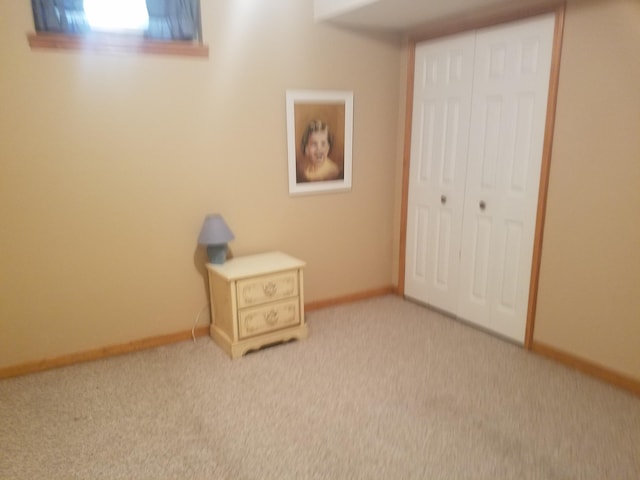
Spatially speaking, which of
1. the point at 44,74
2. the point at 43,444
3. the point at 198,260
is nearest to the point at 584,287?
the point at 198,260

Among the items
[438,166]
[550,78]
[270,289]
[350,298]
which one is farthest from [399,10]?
[350,298]

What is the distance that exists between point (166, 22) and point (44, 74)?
2.47ft

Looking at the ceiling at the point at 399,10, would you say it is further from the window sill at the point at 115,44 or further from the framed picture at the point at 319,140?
the window sill at the point at 115,44

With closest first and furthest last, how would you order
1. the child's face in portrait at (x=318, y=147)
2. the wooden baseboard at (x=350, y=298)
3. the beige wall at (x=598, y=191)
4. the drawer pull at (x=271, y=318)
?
the beige wall at (x=598, y=191) → the drawer pull at (x=271, y=318) → the child's face in portrait at (x=318, y=147) → the wooden baseboard at (x=350, y=298)

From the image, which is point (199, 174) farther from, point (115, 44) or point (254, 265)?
point (115, 44)

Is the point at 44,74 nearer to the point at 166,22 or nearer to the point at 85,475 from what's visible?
the point at 166,22

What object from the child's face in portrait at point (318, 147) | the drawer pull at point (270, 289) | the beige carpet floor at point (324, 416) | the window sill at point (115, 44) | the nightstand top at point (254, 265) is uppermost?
the window sill at point (115, 44)

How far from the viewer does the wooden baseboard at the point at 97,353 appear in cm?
277

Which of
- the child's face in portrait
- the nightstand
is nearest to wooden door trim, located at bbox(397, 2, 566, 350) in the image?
the child's face in portrait

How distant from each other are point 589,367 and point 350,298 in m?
1.76

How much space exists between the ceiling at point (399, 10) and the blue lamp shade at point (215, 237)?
5.10 ft

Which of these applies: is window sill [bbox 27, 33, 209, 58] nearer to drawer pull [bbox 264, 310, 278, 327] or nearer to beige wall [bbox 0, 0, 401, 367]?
beige wall [bbox 0, 0, 401, 367]

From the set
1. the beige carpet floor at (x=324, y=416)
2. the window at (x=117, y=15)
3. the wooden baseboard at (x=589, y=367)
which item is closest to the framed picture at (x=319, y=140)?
the window at (x=117, y=15)

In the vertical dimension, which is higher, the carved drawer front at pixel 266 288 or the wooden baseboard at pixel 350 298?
the carved drawer front at pixel 266 288
